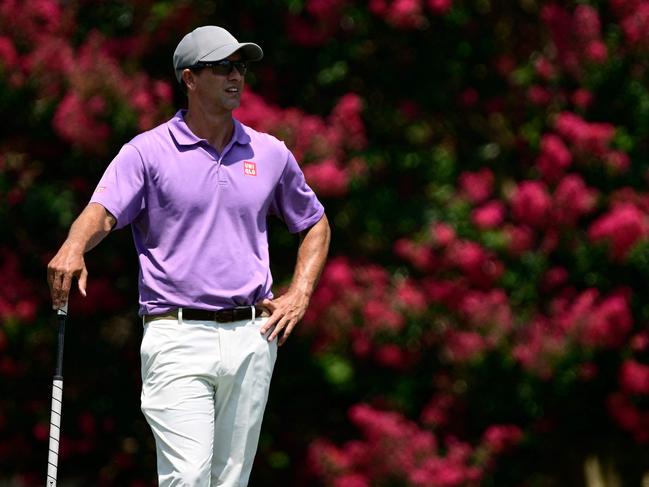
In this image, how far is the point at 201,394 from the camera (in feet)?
17.1

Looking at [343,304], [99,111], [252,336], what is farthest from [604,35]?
[252,336]

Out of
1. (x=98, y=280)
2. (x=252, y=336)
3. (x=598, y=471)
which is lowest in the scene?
(x=598, y=471)

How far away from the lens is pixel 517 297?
32.4 ft

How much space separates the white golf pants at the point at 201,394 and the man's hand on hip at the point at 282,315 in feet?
0.16

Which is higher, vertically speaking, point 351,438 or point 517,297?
point 517,297

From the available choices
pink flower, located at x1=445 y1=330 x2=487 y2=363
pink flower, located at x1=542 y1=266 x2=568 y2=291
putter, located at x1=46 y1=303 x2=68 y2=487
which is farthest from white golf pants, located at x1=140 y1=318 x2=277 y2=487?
pink flower, located at x1=542 y1=266 x2=568 y2=291

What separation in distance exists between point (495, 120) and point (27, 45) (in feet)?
9.95

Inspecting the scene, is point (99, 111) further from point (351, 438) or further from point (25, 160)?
point (351, 438)

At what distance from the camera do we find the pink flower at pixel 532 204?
959 cm

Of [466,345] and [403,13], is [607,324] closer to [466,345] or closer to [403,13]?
[466,345]

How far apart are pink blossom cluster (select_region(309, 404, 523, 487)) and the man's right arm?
14.7ft

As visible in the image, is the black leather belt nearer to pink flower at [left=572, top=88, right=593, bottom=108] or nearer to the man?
the man

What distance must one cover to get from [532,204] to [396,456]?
67.2 inches

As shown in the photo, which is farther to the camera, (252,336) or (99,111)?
A: (99,111)
